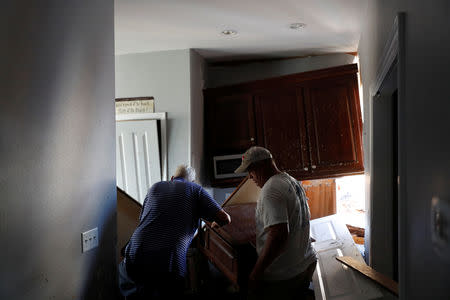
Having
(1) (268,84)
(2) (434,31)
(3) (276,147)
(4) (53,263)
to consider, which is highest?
(1) (268,84)

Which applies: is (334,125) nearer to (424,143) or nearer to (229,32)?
(229,32)

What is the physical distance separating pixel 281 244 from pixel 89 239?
3.27 feet

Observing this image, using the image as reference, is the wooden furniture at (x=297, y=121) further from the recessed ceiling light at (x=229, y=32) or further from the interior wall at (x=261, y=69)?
the recessed ceiling light at (x=229, y=32)

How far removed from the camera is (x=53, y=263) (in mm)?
1738

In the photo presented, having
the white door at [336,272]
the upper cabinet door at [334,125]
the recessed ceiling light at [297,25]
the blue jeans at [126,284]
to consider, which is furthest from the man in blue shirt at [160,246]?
the upper cabinet door at [334,125]

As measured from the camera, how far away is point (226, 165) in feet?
13.1

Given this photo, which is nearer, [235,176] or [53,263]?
[53,263]

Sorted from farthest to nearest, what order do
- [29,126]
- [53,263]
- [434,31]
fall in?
[53,263] < [29,126] < [434,31]

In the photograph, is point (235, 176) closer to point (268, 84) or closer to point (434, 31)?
point (268, 84)

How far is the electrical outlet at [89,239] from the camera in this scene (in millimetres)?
1946

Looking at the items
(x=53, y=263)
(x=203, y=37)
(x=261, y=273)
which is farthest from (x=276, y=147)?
(x=53, y=263)

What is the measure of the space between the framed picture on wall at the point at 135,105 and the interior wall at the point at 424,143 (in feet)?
9.46

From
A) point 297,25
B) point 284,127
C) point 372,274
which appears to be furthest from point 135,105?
point 372,274

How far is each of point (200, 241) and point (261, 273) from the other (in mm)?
1169
